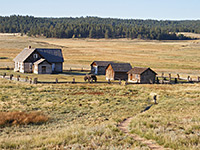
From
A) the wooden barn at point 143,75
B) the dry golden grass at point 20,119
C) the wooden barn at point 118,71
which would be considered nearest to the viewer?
the dry golden grass at point 20,119

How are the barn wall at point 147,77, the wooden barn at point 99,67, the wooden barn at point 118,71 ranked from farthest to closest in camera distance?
the wooden barn at point 99,67 < the wooden barn at point 118,71 < the barn wall at point 147,77

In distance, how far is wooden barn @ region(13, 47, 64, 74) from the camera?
56.9 metres

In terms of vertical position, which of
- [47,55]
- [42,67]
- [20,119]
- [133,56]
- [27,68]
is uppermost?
[133,56]

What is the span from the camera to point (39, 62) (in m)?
56.4

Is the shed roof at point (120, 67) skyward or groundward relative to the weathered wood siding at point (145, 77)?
skyward

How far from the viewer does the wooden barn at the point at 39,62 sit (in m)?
56.9

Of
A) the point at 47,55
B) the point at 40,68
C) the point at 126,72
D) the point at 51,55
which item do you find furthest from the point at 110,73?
the point at 47,55

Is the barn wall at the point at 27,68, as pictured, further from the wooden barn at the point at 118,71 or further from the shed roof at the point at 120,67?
the shed roof at the point at 120,67

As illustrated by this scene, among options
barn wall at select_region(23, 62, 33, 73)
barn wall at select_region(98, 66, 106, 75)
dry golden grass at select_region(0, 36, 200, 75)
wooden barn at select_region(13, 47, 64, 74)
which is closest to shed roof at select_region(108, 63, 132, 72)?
barn wall at select_region(98, 66, 106, 75)

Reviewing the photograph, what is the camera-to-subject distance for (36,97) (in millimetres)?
30312

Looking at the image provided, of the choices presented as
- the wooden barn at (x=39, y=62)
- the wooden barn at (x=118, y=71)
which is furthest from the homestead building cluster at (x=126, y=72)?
the wooden barn at (x=39, y=62)

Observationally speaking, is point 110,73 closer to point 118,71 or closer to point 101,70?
point 118,71

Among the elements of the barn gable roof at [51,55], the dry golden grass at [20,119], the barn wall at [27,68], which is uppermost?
the barn gable roof at [51,55]

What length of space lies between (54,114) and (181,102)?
11.5 metres
